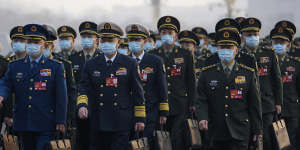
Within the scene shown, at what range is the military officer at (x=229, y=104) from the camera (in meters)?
8.78

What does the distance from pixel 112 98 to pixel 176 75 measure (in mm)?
2752

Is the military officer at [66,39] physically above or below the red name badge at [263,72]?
above

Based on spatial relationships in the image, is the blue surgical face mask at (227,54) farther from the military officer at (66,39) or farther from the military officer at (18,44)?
the military officer at (66,39)

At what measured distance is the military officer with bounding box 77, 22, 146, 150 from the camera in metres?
8.67

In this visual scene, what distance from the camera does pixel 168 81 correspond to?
11266 millimetres

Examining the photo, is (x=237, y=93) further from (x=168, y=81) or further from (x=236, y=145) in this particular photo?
(x=168, y=81)

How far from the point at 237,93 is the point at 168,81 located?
8.54 ft

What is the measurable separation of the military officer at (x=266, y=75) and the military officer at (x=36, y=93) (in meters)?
4.01

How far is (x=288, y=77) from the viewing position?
1223 centimetres

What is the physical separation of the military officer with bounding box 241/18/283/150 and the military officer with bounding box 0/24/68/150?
4.01 meters

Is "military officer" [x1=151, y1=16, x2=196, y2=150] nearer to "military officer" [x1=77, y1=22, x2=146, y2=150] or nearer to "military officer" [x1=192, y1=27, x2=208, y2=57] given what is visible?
"military officer" [x1=77, y1=22, x2=146, y2=150]

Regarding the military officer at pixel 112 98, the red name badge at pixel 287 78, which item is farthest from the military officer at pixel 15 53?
the red name badge at pixel 287 78

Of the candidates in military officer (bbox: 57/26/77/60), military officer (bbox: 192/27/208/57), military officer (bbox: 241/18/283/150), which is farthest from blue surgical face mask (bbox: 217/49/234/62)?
military officer (bbox: 192/27/208/57)

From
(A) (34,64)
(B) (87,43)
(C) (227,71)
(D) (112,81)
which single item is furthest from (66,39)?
(C) (227,71)
